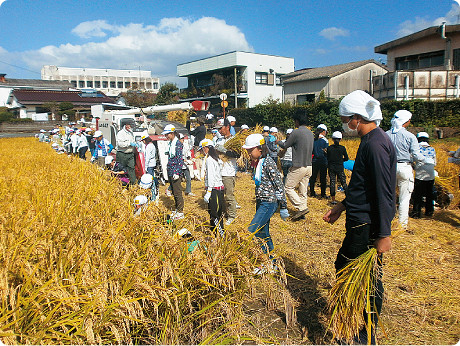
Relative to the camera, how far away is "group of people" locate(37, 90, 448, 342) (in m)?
2.38

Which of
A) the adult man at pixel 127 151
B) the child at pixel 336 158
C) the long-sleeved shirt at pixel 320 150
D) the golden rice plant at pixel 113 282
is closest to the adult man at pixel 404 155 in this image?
the child at pixel 336 158

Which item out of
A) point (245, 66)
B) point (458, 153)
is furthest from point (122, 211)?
point (245, 66)

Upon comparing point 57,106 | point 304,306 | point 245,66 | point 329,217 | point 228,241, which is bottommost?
point 304,306

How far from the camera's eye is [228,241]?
9.85 ft

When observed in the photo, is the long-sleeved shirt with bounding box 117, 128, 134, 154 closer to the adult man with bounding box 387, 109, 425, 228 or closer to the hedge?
the hedge

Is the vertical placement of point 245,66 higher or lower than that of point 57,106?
higher

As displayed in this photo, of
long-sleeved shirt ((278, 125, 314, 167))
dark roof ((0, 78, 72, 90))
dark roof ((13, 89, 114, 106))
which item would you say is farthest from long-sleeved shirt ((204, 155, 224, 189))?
dark roof ((0, 78, 72, 90))

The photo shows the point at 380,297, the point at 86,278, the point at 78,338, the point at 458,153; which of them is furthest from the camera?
the point at 458,153

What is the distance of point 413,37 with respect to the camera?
58.2ft

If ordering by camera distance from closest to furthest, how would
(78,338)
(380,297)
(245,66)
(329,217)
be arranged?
(78,338)
(380,297)
(329,217)
(245,66)

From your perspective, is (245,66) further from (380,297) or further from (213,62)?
(380,297)

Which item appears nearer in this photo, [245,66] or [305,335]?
[305,335]

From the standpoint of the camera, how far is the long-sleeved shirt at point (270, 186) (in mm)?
3887

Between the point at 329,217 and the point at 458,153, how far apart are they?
15.2 feet
